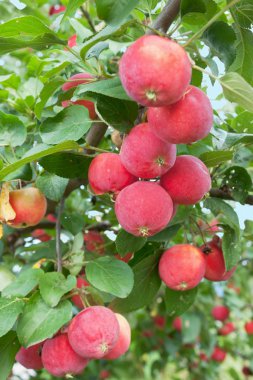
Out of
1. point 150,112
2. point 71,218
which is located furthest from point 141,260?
point 150,112

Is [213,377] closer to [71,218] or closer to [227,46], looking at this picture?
[71,218]

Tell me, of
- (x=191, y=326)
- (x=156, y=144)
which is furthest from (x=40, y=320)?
(x=191, y=326)

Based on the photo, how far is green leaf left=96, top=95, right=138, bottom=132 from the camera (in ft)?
2.95

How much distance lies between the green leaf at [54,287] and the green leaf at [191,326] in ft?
4.82

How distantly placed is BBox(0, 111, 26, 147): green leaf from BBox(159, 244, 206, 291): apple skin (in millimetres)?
400

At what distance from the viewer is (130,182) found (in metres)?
0.91

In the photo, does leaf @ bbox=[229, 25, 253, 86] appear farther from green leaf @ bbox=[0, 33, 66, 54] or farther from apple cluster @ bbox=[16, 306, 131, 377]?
apple cluster @ bbox=[16, 306, 131, 377]

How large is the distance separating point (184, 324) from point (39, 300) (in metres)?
1.63

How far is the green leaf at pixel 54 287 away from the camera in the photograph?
3.14 ft

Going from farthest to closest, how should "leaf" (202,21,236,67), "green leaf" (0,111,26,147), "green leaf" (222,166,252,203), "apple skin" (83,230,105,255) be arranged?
"apple skin" (83,230,105,255) < "green leaf" (222,166,252,203) < "green leaf" (0,111,26,147) < "leaf" (202,21,236,67)

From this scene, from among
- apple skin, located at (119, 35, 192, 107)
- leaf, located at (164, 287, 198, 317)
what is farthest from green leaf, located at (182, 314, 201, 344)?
apple skin, located at (119, 35, 192, 107)

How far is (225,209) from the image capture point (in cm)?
115

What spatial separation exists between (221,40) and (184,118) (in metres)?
0.24

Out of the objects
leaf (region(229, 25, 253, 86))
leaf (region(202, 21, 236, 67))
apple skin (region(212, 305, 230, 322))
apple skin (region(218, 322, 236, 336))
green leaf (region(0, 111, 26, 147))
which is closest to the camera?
leaf (region(202, 21, 236, 67))
